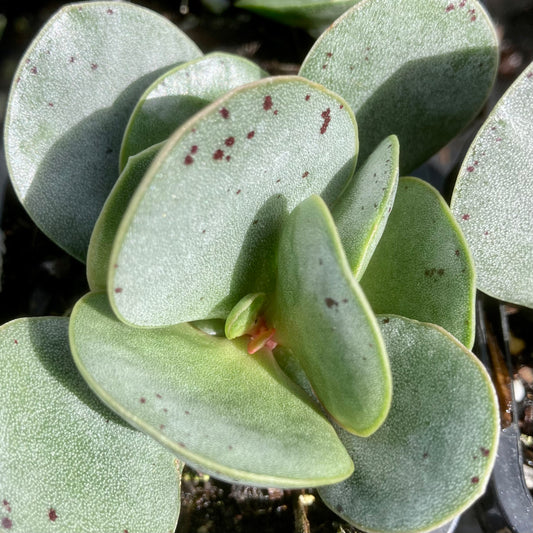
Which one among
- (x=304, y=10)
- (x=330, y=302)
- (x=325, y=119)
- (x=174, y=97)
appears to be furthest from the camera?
(x=304, y=10)

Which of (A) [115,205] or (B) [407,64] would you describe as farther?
(B) [407,64]

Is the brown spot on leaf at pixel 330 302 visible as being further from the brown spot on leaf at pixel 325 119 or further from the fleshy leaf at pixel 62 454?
the fleshy leaf at pixel 62 454

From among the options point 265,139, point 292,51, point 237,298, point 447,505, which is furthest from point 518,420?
point 292,51

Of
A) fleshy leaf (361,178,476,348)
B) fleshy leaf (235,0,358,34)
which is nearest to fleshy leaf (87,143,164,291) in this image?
fleshy leaf (361,178,476,348)

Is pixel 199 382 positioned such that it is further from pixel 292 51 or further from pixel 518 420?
pixel 292 51

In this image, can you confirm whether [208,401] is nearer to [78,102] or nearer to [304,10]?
[78,102]

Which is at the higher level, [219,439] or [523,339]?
[219,439]

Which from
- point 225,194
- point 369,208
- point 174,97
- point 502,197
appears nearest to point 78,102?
point 174,97


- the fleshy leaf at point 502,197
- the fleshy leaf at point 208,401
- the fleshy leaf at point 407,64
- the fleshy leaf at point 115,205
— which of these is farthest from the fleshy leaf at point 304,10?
the fleshy leaf at point 208,401
